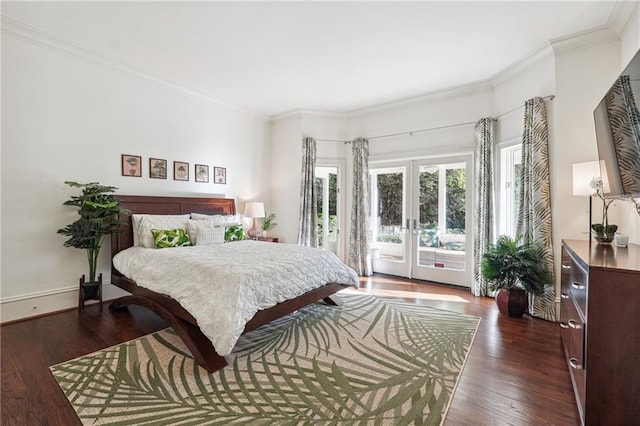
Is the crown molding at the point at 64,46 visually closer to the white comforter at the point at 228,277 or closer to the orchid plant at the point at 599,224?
the white comforter at the point at 228,277

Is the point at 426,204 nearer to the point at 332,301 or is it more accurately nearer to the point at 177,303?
the point at 332,301

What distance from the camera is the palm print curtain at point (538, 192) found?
3309mm

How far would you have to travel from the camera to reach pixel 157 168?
4.25m

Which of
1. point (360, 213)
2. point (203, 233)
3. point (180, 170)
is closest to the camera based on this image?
point (203, 233)

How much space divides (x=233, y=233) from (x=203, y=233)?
0.54 m

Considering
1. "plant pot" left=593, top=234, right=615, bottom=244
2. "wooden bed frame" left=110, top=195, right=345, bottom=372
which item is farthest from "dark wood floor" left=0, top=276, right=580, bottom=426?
"plant pot" left=593, top=234, right=615, bottom=244

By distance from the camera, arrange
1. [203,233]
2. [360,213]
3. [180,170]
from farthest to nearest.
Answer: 1. [360,213]
2. [180,170]
3. [203,233]

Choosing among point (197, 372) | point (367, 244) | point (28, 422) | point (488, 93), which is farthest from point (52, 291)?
point (488, 93)

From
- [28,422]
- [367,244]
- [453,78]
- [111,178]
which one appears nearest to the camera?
[28,422]

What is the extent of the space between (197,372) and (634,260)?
3.00 metres

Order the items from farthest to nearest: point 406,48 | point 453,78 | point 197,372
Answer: point 453,78 → point 406,48 → point 197,372

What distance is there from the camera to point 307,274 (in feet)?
9.81

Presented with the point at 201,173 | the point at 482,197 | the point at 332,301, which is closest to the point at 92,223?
the point at 201,173

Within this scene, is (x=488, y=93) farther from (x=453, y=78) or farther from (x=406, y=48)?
(x=406, y=48)
